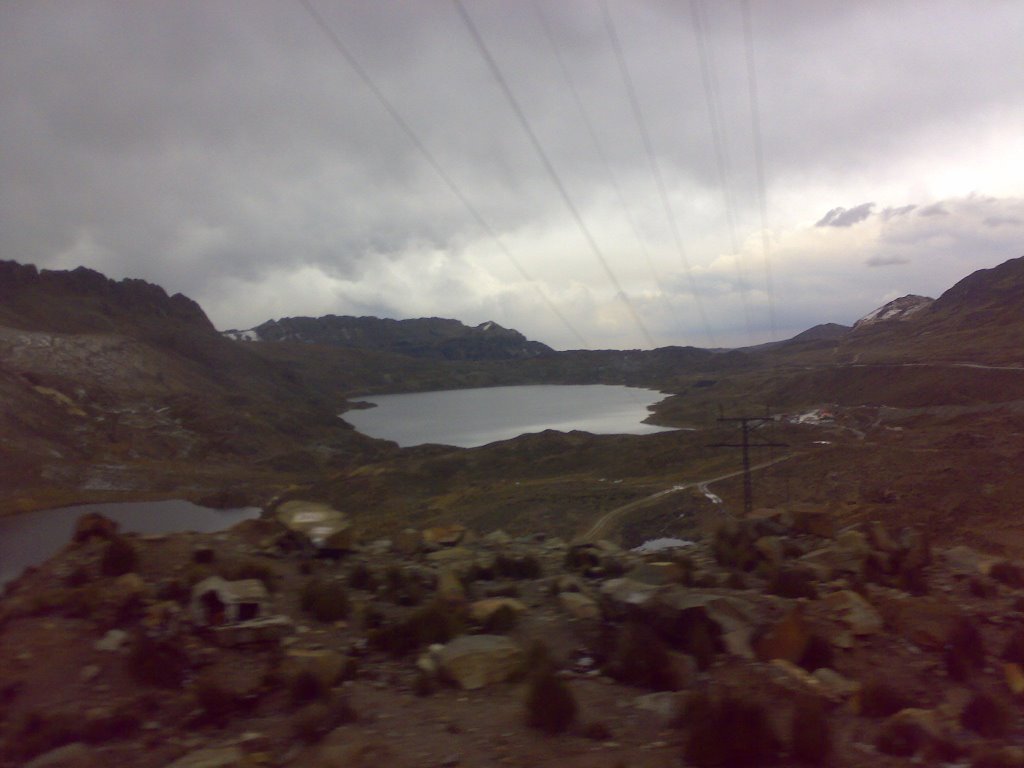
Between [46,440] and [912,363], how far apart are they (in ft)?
284

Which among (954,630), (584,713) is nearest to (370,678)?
(584,713)

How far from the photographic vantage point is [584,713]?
818 cm

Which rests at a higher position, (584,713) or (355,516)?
(584,713)

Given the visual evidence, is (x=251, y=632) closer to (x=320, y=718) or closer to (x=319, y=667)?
(x=319, y=667)

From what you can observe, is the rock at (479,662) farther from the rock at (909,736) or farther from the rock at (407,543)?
the rock at (407,543)

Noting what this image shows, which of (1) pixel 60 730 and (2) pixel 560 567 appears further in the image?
(2) pixel 560 567

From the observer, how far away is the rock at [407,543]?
600 inches

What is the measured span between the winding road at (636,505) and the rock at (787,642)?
961 inches

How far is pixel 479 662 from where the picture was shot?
356 inches

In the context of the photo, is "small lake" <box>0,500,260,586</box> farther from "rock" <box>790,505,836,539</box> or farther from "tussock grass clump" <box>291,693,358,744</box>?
"rock" <box>790,505,836,539</box>

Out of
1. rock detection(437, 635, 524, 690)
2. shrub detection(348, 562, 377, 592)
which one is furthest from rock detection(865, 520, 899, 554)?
shrub detection(348, 562, 377, 592)

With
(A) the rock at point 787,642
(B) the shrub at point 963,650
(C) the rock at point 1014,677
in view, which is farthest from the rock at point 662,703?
(C) the rock at point 1014,677

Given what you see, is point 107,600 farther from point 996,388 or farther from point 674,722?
point 996,388

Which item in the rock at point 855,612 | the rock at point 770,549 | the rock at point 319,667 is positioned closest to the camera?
the rock at point 319,667
